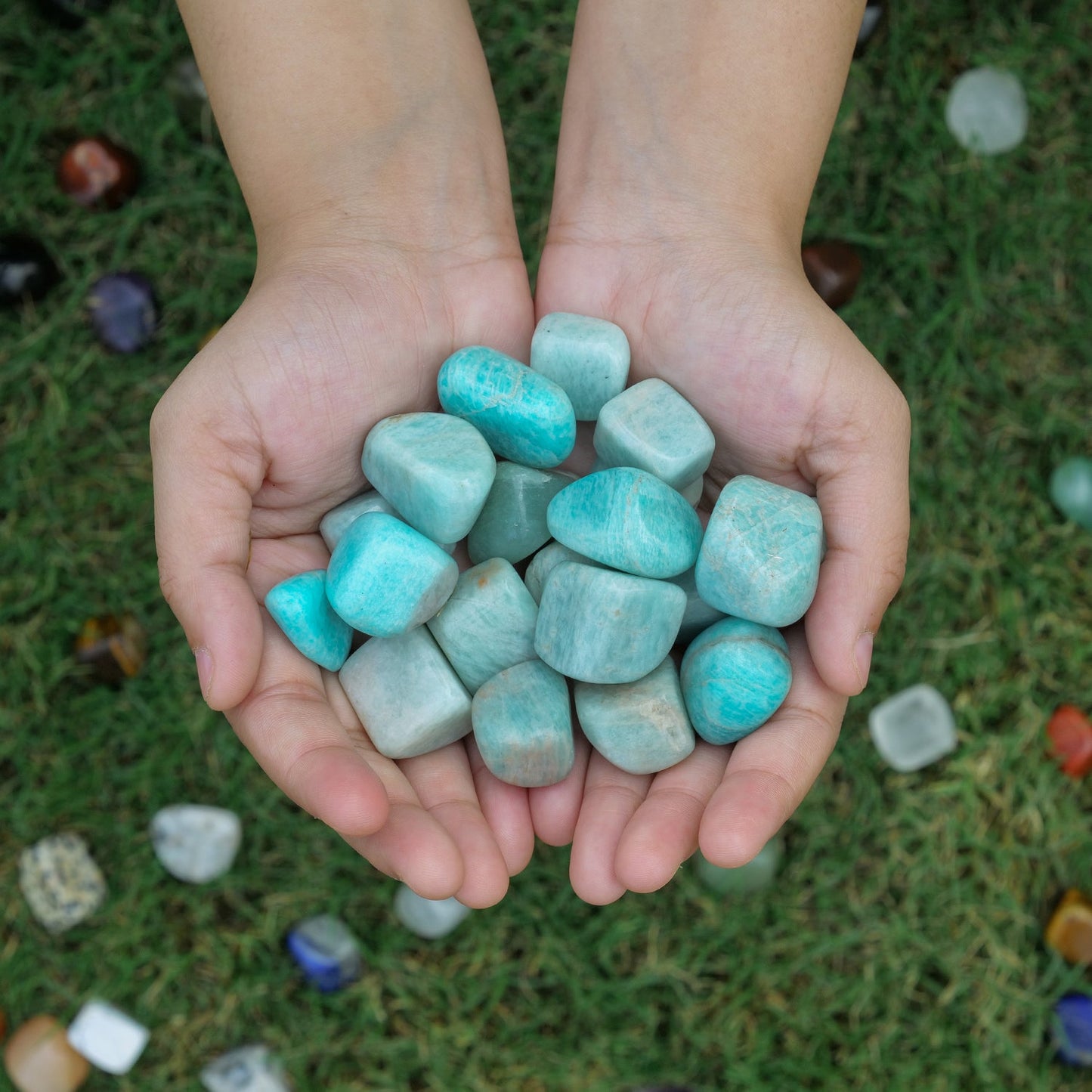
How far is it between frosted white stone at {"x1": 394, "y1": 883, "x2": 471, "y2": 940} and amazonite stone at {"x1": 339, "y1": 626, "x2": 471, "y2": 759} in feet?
2.00

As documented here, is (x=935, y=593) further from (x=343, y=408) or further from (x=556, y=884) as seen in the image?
(x=343, y=408)

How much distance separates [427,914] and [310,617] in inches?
31.3

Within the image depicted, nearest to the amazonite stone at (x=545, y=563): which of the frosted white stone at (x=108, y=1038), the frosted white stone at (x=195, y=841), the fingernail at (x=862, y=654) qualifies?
the fingernail at (x=862, y=654)

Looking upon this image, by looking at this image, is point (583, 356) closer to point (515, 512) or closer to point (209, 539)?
point (515, 512)

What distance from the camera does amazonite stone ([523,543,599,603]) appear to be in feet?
4.94

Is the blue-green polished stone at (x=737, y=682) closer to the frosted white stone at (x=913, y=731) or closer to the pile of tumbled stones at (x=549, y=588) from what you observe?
the pile of tumbled stones at (x=549, y=588)

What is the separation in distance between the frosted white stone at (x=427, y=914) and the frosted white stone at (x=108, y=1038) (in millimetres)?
465

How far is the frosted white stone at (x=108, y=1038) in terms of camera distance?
1926 millimetres

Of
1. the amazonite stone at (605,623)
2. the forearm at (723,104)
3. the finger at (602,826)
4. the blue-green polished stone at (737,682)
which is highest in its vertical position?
the forearm at (723,104)

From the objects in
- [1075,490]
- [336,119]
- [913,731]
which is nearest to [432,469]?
[336,119]

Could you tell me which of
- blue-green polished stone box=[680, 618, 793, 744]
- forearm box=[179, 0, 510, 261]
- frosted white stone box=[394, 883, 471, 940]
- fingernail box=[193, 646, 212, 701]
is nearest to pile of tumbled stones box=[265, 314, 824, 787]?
blue-green polished stone box=[680, 618, 793, 744]

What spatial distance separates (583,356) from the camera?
1.55 m

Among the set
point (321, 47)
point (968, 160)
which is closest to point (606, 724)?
point (321, 47)

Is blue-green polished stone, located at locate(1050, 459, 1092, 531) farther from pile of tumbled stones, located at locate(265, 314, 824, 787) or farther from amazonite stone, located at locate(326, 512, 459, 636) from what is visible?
amazonite stone, located at locate(326, 512, 459, 636)
